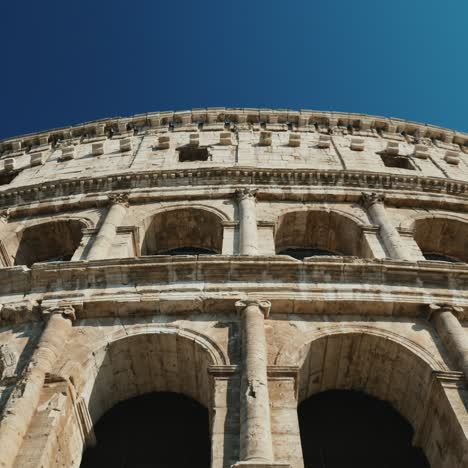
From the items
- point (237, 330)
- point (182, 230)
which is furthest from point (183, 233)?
point (237, 330)

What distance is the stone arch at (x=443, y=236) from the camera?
13641 mm

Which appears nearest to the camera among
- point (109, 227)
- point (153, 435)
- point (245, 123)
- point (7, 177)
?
point (153, 435)

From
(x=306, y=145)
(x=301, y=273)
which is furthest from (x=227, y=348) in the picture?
(x=306, y=145)

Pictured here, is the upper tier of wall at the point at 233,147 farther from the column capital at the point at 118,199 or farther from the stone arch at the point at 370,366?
the stone arch at the point at 370,366

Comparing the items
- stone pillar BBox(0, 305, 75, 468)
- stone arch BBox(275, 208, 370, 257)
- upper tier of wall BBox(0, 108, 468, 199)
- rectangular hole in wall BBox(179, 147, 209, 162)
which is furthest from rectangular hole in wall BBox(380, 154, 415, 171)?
stone pillar BBox(0, 305, 75, 468)

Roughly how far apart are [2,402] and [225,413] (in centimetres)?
305

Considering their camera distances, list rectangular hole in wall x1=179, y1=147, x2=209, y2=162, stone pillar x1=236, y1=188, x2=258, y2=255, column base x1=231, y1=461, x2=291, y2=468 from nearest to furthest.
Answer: column base x1=231, y1=461, x2=291, y2=468
stone pillar x1=236, y1=188, x2=258, y2=255
rectangular hole in wall x1=179, y1=147, x2=209, y2=162

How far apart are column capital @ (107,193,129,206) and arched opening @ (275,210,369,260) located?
388cm

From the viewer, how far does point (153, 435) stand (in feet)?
27.5

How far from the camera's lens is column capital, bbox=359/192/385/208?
13664 mm

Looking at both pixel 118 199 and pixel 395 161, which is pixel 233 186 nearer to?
pixel 118 199

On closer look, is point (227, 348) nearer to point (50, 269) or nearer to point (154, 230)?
point (50, 269)

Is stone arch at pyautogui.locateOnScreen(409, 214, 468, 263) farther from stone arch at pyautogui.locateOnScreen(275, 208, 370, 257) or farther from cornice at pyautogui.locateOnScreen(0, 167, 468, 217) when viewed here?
stone arch at pyautogui.locateOnScreen(275, 208, 370, 257)

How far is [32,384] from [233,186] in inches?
315
